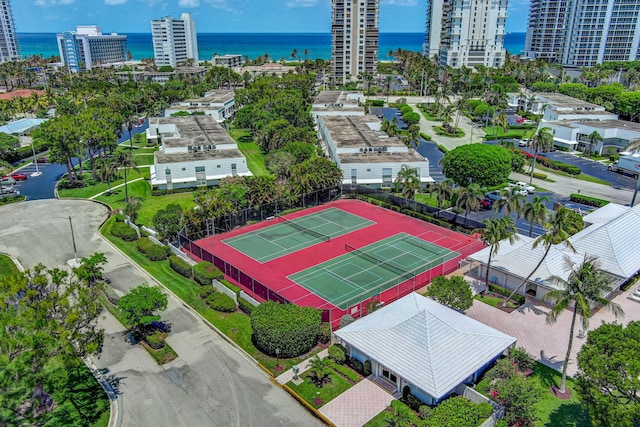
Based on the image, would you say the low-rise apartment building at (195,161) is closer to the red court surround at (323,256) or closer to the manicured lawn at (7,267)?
the red court surround at (323,256)

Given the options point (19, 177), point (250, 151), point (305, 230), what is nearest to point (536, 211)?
point (305, 230)

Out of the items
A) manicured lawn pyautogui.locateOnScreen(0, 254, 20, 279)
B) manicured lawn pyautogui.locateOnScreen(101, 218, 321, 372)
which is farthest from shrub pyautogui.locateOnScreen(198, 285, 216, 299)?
manicured lawn pyautogui.locateOnScreen(0, 254, 20, 279)

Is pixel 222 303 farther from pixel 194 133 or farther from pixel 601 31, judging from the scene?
pixel 601 31

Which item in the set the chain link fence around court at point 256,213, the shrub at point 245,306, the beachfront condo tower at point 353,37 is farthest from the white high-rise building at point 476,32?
the shrub at point 245,306

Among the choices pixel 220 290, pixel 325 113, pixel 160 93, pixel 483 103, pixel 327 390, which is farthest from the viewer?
pixel 160 93

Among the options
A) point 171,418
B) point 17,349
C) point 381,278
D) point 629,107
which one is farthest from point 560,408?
point 629,107

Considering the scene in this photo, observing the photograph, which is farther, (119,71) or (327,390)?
(119,71)

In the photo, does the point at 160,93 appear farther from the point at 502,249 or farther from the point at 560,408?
the point at 560,408

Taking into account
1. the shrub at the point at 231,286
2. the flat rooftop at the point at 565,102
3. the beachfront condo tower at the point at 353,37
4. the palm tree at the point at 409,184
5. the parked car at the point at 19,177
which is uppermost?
the beachfront condo tower at the point at 353,37
